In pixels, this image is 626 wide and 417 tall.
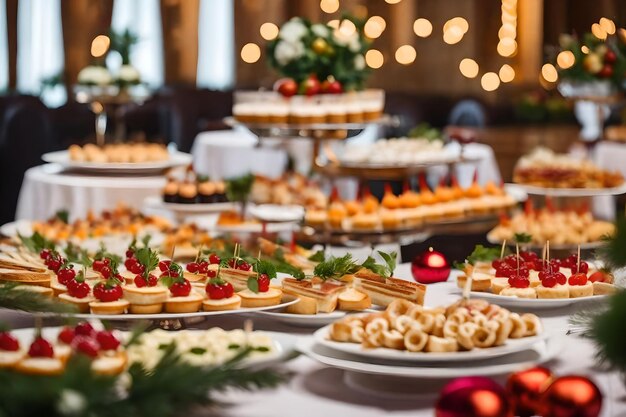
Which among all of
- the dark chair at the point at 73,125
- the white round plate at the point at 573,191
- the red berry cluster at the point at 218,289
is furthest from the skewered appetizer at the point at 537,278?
the dark chair at the point at 73,125

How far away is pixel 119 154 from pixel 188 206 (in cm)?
100

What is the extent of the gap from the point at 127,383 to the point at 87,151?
4.72m

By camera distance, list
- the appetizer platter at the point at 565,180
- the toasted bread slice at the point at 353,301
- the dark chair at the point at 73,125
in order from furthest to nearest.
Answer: the dark chair at the point at 73,125, the appetizer platter at the point at 565,180, the toasted bread slice at the point at 353,301

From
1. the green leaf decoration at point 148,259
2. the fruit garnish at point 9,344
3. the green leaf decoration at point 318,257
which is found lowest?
the green leaf decoration at point 318,257

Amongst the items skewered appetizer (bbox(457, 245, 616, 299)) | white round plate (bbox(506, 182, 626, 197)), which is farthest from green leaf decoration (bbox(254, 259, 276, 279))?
white round plate (bbox(506, 182, 626, 197))

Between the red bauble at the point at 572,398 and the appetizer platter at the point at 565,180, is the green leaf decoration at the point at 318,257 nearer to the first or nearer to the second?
the red bauble at the point at 572,398

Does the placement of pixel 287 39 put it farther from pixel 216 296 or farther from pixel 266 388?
pixel 266 388

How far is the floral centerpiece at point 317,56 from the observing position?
5387 mm

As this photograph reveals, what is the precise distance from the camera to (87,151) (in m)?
5.88

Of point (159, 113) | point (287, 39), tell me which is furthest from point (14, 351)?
point (159, 113)

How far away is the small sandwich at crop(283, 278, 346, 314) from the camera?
1.90m

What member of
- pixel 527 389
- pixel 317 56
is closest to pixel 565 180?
pixel 317 56

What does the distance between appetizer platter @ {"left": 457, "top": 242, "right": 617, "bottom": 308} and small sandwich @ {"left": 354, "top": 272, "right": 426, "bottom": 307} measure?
123mm

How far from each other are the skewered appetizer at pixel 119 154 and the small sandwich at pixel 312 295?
3.97 meters
